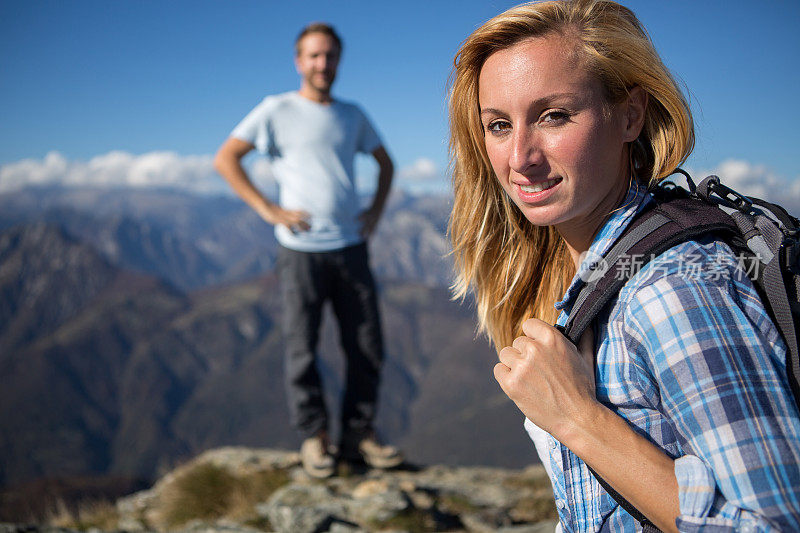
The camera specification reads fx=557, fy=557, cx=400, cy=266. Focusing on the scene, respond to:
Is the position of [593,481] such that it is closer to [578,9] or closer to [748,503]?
[748,503]

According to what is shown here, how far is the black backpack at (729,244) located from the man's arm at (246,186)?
164 inches

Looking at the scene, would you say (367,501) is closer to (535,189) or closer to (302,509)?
(302,509)

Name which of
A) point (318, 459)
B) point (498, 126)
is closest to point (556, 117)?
point (498, 126)

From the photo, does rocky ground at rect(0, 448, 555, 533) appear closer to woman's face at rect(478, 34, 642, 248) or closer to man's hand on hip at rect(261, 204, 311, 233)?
man's hand on hip at rect(261, 204, 311, 233)

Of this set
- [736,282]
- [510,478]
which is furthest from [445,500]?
[736,282]

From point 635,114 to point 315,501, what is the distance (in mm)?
4856

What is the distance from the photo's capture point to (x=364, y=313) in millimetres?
6090

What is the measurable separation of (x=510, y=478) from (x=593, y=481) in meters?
5.64

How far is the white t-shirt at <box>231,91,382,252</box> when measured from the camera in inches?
224

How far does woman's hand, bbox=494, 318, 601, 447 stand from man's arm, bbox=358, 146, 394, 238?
444 centimetres

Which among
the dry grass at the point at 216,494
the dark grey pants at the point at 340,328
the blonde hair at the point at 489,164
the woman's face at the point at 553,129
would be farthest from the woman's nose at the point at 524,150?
the dry grass at the point at 216,494

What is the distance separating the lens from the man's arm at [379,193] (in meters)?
6.11

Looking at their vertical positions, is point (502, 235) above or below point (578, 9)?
below

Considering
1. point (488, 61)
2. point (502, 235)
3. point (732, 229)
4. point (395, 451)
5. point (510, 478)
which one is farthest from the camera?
point (510, 478)
